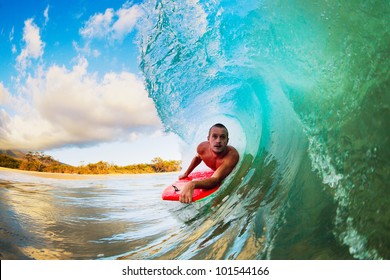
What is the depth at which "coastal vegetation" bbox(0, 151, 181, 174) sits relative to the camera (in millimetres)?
11047

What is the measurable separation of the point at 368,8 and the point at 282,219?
5.81 ft

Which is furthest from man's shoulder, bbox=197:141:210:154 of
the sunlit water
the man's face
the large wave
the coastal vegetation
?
the coastal vegetation

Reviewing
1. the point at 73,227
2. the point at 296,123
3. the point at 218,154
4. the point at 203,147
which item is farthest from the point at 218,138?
the point at 73,227

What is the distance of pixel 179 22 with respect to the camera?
391 cm

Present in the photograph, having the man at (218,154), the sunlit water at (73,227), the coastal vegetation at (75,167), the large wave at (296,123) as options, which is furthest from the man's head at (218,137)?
the coastal vegetation at (75,167)

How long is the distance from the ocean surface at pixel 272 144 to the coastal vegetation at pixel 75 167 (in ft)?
22.3

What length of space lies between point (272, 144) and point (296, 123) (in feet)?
2.01

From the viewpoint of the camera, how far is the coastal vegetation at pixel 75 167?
11047mm

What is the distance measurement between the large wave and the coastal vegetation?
9086mm

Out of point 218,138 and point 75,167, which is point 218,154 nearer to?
point 218,138

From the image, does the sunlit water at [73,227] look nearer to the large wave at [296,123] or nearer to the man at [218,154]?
the large wave at [296,123]

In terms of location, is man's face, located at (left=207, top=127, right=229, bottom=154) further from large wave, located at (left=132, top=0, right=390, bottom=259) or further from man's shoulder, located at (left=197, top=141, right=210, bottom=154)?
large wave, located at (left=132, top=0, right=390, bottom=259)
